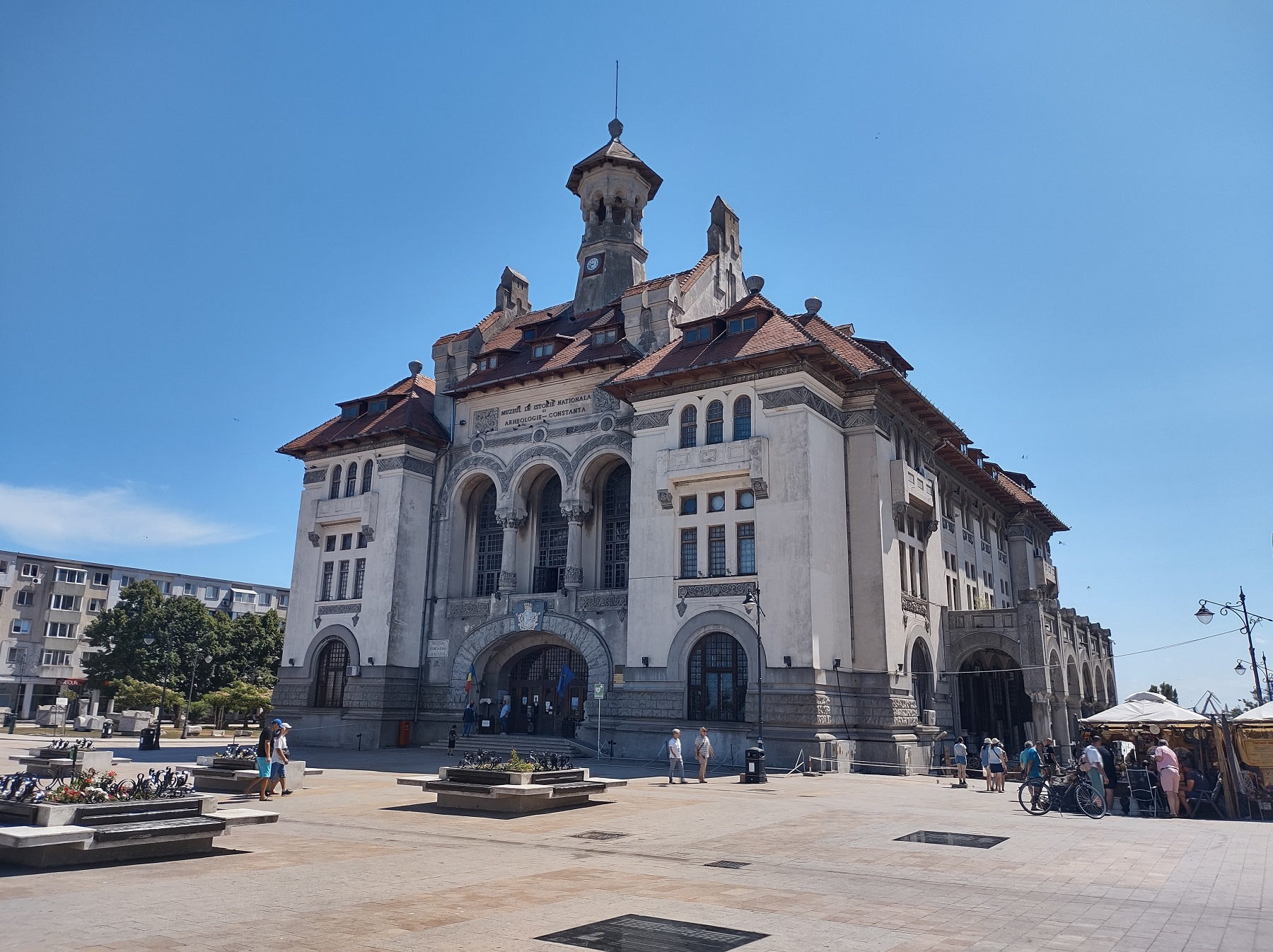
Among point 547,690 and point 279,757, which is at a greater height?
point 547,690

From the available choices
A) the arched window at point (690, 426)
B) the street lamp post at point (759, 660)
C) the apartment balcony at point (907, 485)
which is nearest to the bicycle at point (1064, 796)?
the street lamp post at point (759, 660)

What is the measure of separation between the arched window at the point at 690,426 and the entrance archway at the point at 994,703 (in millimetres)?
19029

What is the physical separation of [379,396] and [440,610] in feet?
39.1

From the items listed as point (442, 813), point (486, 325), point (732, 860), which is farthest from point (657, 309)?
point (732, 860)

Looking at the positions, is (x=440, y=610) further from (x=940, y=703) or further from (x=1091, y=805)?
(x=1091, y=805)

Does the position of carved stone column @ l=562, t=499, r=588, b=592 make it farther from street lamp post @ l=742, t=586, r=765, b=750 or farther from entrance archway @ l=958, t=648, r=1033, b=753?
entrance archway @ l=958, t=648, r=1033, b=753

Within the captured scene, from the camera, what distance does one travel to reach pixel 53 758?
78.9 ft

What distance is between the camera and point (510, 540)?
42.2 meters

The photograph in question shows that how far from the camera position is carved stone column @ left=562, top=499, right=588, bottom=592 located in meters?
39.3

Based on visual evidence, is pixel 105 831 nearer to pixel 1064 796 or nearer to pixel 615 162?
pixel 1064 796

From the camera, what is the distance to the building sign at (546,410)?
41344 millimetres

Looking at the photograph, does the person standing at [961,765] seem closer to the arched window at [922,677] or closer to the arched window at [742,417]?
the arched window at [922,677]

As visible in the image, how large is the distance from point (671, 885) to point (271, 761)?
13521 mm

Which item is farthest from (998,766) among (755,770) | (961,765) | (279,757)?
(279,757)
